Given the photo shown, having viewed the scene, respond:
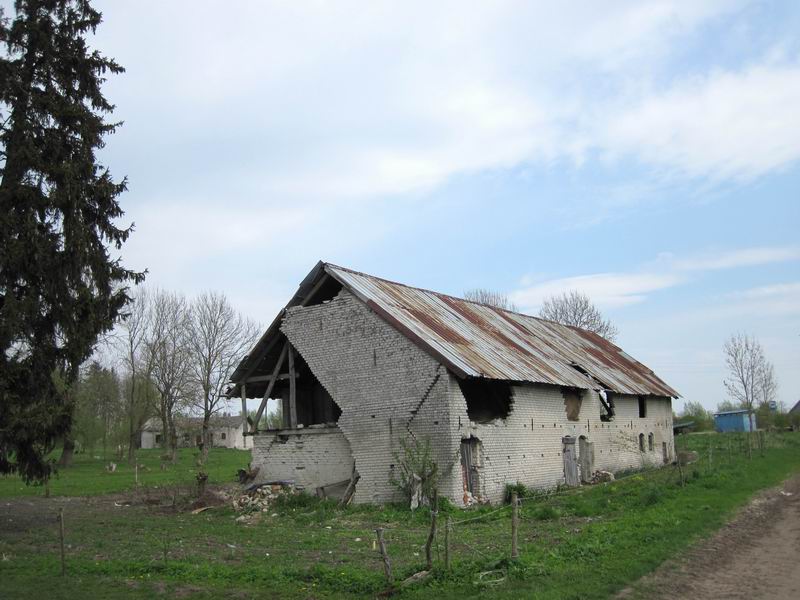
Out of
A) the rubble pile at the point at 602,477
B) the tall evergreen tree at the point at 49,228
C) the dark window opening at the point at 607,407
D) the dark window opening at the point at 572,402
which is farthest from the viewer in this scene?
the dark window opening at the point at 607,407

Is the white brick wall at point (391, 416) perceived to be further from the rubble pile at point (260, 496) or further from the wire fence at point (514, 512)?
the wire fence at point (514, 512)

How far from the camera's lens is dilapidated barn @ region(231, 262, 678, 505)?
1938 centimetres

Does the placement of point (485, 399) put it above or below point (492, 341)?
below

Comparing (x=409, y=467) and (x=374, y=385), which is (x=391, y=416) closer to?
(x=374, y=385)

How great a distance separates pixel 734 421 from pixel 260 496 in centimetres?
5105

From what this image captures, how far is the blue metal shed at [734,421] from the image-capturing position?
5938 cm

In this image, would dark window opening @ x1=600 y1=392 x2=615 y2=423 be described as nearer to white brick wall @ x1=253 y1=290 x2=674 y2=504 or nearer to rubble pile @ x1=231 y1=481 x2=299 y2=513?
white brick wall @ x1=253 y1=290 x2=674 y2=504

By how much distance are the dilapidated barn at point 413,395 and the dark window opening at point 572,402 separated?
4 cm

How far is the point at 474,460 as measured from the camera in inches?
763


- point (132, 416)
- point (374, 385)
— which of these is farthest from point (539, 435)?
point (132, 416)

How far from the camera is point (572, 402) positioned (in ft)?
83.0

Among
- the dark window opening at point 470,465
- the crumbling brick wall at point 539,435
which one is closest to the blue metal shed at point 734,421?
the crumbling brick wall at point 539,435

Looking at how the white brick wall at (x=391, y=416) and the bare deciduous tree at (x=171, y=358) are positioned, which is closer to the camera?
the white brick wall at (x=391, y=416)

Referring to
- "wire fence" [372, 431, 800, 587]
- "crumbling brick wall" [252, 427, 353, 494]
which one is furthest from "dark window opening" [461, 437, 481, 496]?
"crumbling brick wall" [252, 427, 353, 494]
